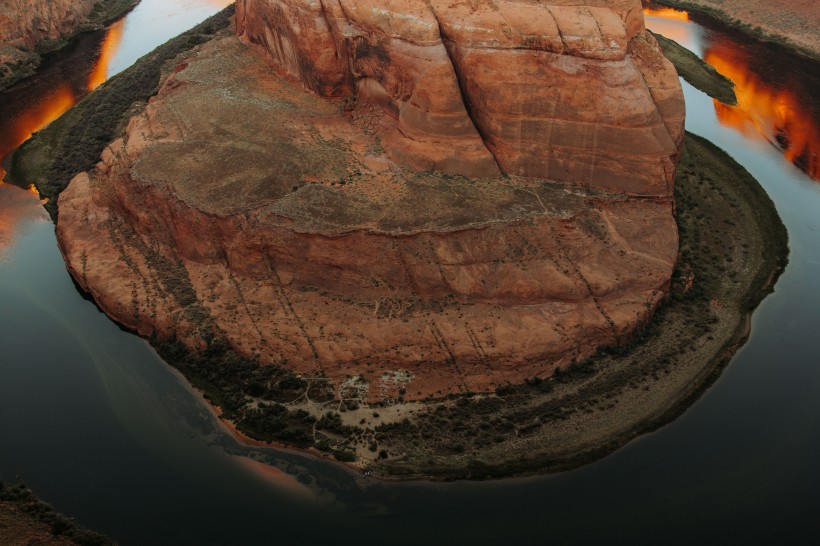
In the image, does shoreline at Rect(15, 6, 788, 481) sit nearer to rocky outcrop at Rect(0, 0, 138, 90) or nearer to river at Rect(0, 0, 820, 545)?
river at Rect(0, 0, 820, 545)

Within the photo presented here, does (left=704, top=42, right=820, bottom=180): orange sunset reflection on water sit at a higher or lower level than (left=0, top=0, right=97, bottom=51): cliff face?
lower

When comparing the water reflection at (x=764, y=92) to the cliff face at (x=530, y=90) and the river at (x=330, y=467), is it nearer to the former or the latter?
the river at (x=330, y=467)

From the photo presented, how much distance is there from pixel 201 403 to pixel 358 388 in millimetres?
6046

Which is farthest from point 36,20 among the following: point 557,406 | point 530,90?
point 557,406

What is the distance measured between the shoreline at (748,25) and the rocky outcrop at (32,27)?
177ft

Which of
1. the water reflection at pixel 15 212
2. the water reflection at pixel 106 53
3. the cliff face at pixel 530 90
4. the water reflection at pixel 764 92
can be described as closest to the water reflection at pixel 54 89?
the water reflection at pixel 106 53

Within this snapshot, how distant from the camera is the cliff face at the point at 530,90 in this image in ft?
99.1

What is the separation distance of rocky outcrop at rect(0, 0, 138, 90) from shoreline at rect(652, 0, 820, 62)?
5406 centimetres

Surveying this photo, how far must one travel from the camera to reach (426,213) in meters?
29.4

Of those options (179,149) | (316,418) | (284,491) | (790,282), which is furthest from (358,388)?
(790,282)

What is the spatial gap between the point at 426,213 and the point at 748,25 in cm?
5004

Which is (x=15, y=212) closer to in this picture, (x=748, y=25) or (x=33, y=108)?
(x=33, y=108)

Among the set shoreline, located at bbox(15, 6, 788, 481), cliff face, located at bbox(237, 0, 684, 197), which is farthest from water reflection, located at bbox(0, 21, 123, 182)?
cliff face, located at bbox(237, 0, 684, 197)

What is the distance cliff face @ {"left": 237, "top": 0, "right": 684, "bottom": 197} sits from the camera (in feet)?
99.1
